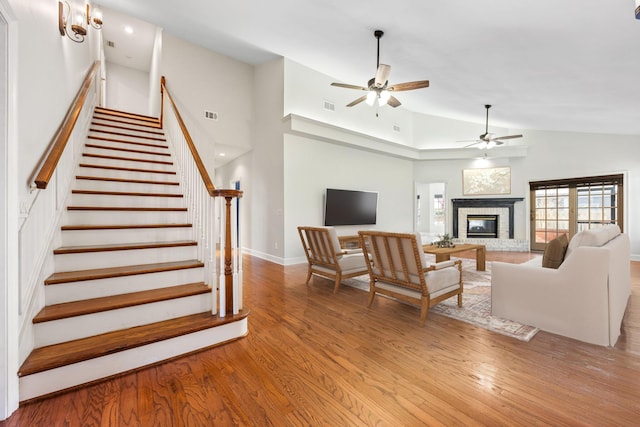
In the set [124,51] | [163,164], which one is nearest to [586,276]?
[163,164]

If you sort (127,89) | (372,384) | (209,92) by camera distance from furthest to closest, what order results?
1. (127,89)
2. (209,92)
3. (372,384)

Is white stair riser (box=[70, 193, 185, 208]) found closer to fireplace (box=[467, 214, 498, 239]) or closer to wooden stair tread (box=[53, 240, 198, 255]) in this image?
wooden stair tread (box=[53, 240, 198, 255])

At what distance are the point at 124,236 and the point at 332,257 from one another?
250 centimetres

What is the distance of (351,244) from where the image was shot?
23.2 feet

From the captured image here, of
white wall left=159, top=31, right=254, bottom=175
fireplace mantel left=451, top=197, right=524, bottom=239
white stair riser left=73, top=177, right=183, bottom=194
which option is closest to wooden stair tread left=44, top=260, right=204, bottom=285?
white stair riser left=73, top=177, right=183, bottom=194

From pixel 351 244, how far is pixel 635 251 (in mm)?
6416

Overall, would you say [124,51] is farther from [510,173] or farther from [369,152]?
[510,173]

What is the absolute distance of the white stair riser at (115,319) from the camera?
1.94m

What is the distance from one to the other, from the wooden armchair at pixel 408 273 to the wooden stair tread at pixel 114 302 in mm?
1824

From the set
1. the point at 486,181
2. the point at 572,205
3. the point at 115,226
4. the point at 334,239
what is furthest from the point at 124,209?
the point at 572,205

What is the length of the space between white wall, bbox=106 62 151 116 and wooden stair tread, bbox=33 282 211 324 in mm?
7833

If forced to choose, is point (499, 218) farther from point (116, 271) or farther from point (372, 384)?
point (116, 271)

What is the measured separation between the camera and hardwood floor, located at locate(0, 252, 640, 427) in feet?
5.17

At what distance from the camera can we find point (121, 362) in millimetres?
1961
